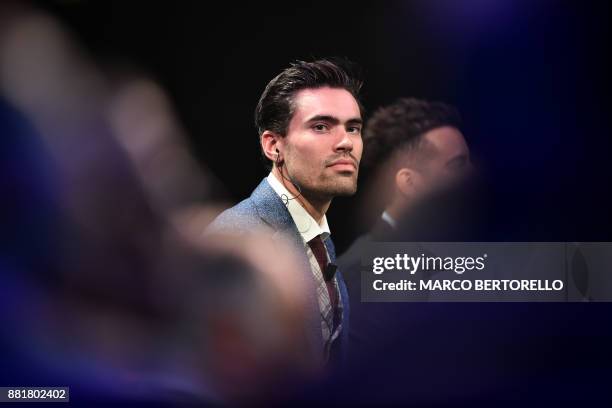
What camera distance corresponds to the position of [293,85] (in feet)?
7.04

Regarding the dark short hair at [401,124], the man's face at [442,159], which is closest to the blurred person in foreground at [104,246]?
the dark short hair at [401,124]

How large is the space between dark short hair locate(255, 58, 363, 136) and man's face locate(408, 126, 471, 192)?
0.28 meters

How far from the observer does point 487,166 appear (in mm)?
2234

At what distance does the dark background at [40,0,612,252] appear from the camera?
7.27ft

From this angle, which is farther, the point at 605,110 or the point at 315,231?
the point at 605,110

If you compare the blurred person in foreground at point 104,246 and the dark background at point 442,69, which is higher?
the dark background at point 442,69

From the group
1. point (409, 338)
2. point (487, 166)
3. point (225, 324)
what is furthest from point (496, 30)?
point (225, 324)

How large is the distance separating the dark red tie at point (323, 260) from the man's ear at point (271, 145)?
0.95 ft

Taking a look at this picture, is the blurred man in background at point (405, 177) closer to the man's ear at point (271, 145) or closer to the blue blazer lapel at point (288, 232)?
the blue blazer lapel at point (288, 232)

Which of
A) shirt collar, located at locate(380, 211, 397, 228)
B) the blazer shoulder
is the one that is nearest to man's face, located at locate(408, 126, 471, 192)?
shirt collar, located at locate(380, 211, 397, 228)

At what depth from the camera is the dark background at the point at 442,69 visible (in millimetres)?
2215

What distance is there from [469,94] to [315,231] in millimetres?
693

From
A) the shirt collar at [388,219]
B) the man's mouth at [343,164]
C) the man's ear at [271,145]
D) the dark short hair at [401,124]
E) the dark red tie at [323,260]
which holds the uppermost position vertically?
the dark short hair at [401,124]

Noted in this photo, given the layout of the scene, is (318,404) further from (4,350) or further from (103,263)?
(4,350)
